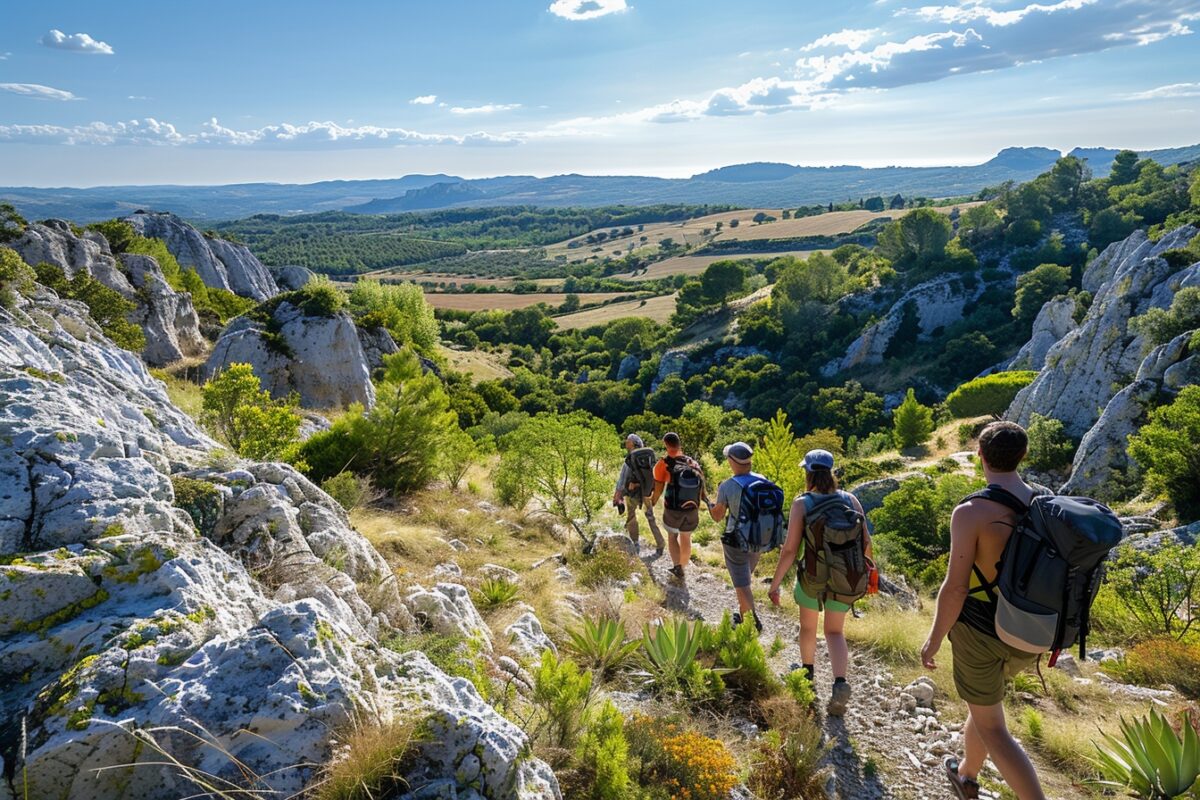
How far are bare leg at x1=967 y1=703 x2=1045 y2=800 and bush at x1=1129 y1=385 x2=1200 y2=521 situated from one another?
Result: 12.0 metres

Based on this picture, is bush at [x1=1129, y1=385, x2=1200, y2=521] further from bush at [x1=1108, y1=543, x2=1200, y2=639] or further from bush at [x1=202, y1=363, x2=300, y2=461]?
bush at [x1=202, y1=363, x2=300, y2=461]

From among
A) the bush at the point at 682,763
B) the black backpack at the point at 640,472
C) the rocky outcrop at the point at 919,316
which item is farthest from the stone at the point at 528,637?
the rocky outcrop at the point at 919,316

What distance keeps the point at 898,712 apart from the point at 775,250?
402 feet

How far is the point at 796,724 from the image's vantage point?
4.68 metres

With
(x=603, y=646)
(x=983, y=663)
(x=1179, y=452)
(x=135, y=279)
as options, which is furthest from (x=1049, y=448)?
(x=135, y=279)

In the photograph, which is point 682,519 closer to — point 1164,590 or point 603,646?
point 603,646

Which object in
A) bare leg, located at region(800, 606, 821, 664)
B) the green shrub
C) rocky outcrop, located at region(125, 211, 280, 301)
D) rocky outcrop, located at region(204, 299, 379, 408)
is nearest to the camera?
bare leg, located at region(800, 606, 821, 664)

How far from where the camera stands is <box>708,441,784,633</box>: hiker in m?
6.12

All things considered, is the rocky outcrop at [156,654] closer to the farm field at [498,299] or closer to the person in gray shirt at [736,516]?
the person in gray shirt at [736,516]

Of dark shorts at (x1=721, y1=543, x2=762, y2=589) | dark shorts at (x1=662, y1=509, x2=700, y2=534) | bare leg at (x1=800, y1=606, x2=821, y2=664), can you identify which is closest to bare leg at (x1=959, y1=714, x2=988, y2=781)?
bare leg at (x1=800, y1=606, x2=821, y2=664)

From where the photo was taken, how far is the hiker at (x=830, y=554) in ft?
15.8

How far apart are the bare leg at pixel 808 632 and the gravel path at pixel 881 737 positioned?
336 mm

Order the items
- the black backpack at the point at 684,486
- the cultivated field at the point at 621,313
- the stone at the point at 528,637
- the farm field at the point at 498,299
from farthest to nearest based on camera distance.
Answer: the farm field at the point at 498,299
the cultivated field at the point at 621,313
the black backpack at the point at 684,486
the stone at the point at 528,637

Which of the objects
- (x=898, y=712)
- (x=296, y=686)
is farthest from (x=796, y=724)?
(x=296, y=686)
